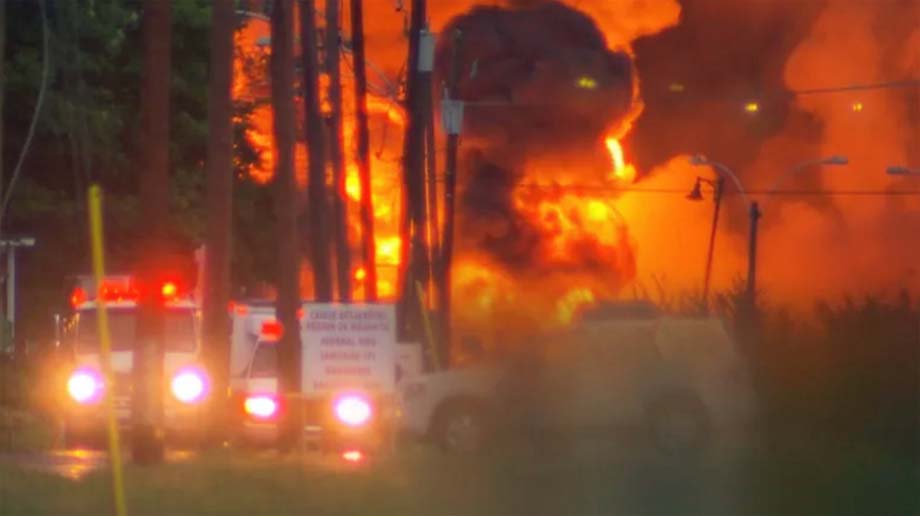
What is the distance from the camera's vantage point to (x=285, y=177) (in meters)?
23.3

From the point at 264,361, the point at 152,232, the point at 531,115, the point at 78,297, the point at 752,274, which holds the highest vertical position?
the point at 531,115

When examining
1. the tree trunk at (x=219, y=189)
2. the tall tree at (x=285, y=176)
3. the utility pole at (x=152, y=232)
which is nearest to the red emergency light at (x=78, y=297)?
the tall tree at (x=285, y=176)

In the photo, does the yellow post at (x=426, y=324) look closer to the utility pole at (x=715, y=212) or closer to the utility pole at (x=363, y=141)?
the utility pole at (x=363, y=141)

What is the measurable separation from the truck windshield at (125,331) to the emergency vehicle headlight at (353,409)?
715 centimetres

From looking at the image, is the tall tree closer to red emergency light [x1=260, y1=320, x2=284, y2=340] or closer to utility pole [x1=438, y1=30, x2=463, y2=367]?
red emergency light [x1=260, y1=320, x2=284, y2=340]

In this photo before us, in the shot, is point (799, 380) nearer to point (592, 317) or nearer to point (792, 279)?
point (592, 317)

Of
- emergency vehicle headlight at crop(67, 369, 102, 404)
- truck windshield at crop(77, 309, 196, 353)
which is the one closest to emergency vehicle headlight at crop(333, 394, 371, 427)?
emergency vehicle headlight at crop(67, 369, 102, 404)

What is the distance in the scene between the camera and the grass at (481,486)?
44.8ft

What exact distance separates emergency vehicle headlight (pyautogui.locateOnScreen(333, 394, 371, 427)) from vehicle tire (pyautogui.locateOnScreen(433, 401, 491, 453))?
490 cm

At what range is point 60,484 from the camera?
46.3 feet

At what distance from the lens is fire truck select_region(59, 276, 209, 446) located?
22328mm

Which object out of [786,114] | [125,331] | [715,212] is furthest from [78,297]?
[786,114]

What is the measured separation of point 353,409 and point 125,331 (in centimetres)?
772

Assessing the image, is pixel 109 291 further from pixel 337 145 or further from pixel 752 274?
pixel 752 274
